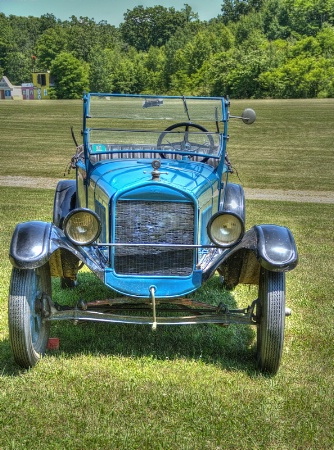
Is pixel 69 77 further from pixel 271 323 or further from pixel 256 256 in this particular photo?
pixel 271 323

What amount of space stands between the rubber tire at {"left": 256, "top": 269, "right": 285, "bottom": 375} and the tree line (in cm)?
5824

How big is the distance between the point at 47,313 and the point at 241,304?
230 centimetres

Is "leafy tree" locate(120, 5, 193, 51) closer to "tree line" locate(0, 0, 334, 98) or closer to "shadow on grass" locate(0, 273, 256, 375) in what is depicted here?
"tree line" locate(0, 0, 334, 98)

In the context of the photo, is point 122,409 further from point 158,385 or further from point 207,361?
point 207,361

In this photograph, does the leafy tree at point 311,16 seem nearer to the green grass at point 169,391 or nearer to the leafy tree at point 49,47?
the leafy tree at point 49,47

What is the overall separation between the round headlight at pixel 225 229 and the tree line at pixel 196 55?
191 ft

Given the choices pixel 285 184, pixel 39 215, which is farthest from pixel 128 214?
pixel 285 184

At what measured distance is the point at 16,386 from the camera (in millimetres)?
4215

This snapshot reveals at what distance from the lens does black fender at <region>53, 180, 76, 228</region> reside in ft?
20.8

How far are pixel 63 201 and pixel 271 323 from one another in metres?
2.90

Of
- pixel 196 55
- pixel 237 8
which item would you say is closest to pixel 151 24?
pixel 237 8

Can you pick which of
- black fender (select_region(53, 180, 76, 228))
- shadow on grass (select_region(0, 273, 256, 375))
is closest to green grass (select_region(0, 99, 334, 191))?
black fender (select_region(53, 180, 76, 228))

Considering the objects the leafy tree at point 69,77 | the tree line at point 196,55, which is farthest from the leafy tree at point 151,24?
the leafy tree at point 69,77

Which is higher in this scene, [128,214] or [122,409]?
[128,214]
